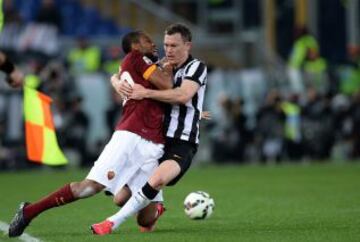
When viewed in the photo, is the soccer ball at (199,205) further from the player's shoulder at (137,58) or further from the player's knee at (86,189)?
the player's shoulder at (137,58)

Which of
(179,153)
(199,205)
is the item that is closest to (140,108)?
(179,153)

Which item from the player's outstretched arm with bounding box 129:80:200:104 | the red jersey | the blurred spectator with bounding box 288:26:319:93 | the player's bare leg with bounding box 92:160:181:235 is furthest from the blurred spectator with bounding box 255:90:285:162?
the player's bare leg with bounding box 92:160:181:235

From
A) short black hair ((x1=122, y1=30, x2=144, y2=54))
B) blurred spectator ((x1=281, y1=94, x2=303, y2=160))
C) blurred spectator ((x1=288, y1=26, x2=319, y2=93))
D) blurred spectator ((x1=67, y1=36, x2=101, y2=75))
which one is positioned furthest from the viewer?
blurred spectator ((x1=288, y1=26, x2=319, y2=93))

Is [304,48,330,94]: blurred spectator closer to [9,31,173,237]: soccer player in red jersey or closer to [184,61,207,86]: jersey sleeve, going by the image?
[184,61,207,86]: jersey sleeve

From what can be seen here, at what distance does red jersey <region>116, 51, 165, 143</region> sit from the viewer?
10490 mm

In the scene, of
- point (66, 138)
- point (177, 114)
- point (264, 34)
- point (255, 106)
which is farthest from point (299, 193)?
point (264, 34)

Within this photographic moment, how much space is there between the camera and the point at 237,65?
94.0 ft

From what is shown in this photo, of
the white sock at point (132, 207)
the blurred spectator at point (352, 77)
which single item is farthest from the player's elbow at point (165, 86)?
the blurred spectator at point (352, 77)

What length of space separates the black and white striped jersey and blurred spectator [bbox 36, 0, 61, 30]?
15045 mm

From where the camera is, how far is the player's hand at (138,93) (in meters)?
10.4

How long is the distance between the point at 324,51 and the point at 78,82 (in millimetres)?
9021

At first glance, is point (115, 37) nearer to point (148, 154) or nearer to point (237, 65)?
point (237, 65)

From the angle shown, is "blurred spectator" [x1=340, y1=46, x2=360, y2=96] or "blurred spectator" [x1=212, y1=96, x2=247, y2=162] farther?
"blurred spectator" [x1=340, y1=46, x2=360, y2=96]

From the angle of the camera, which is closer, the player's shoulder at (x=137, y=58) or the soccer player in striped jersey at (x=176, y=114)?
the soccer player in striped jersey at (x=176, y=114)
